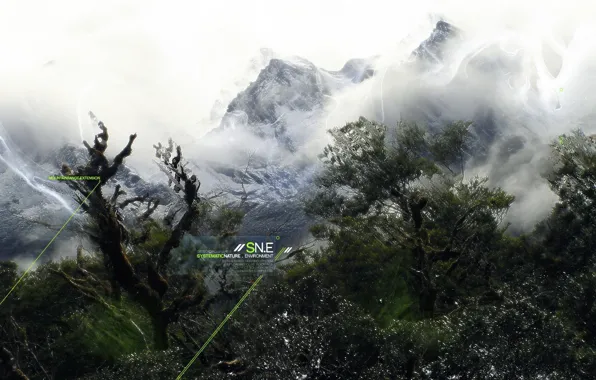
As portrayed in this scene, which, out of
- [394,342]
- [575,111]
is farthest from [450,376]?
[575,111]

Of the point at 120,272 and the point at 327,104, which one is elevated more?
the point at 327,104

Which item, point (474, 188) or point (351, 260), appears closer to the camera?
point (351, 260)

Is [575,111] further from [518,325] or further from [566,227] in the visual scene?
[518,325]

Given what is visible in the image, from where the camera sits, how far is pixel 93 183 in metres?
15.6

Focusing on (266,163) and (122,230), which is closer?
(122,230)

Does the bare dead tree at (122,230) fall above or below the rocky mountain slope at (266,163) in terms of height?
below

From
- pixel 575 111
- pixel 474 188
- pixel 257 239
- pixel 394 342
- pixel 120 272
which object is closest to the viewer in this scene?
pixel 394 342

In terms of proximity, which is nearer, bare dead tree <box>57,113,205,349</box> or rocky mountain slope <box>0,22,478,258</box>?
bare dead tree <box>57,113,205,349</box>

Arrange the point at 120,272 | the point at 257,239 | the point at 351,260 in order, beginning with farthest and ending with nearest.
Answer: the point at 257,239
the point at 351,260
the point at 120,272

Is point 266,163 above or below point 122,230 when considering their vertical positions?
above

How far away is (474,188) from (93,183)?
20.2m

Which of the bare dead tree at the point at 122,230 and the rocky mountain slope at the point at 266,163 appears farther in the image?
the rocky mountain slope at the point at 266,163

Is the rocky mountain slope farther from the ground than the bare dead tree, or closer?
farther from the ground

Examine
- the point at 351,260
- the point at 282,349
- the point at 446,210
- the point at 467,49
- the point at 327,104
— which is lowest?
the point at 282,349
